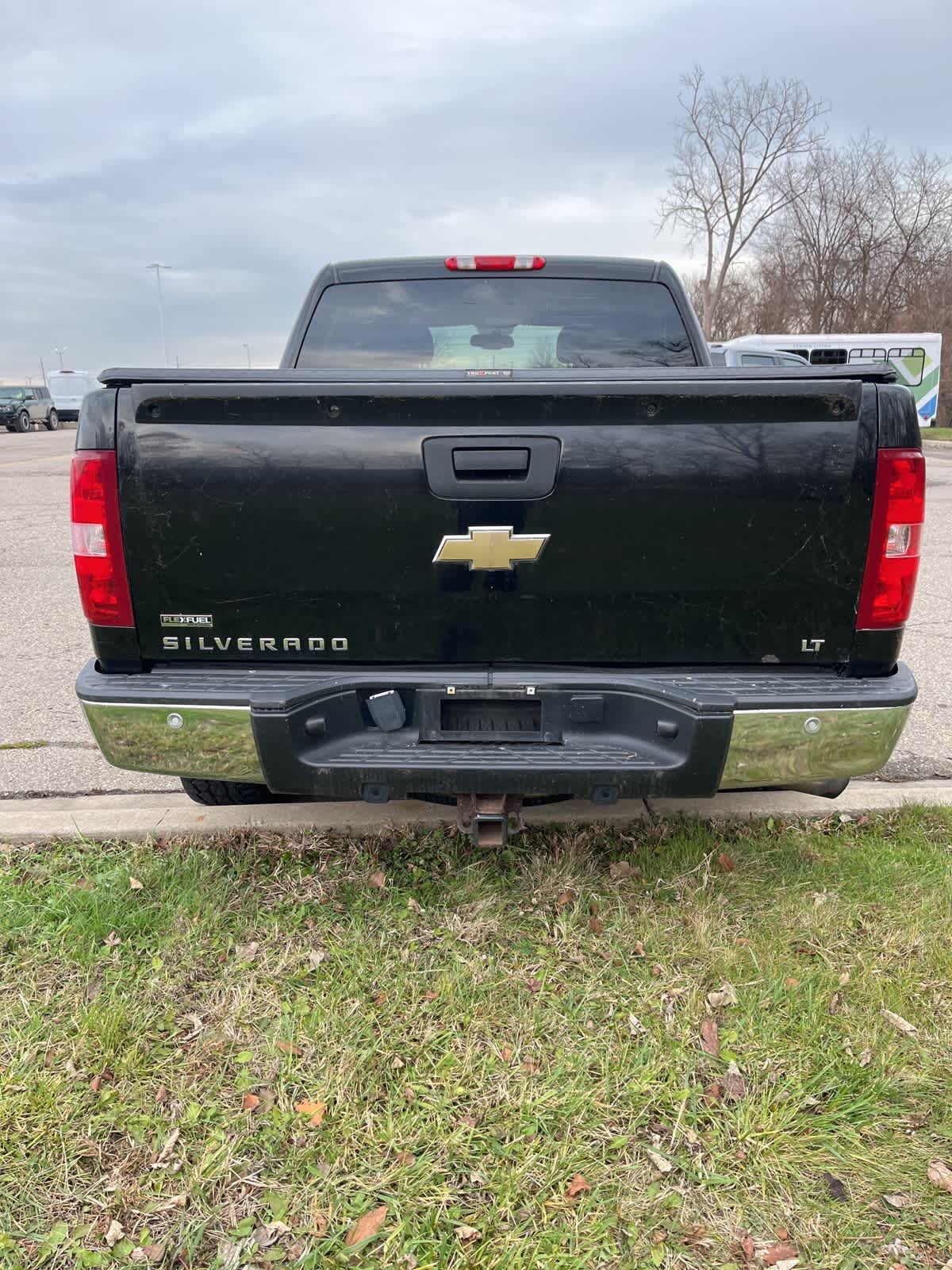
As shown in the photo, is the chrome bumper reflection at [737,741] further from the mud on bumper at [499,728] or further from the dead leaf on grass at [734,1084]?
the dead leaf on grass at [734,1084]

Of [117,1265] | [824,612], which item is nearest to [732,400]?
[824,612]

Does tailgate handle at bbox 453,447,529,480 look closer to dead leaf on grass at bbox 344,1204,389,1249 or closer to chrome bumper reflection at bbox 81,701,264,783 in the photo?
chrome bumper reflection at bbox 81,701,264,783

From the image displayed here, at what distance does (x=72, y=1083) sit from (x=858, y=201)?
137 ft

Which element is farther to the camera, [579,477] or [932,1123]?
[579,477]

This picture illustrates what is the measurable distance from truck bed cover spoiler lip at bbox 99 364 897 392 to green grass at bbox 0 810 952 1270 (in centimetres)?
171

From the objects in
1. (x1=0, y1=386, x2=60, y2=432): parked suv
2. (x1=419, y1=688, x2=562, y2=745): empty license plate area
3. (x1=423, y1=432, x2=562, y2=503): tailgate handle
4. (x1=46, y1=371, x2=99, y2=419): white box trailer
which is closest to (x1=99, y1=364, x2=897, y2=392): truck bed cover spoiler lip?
(x1=423, y1=432, x2=562, y2=503): tailgate handle

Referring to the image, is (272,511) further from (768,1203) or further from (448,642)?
(768,1203)

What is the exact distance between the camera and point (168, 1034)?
2.39m

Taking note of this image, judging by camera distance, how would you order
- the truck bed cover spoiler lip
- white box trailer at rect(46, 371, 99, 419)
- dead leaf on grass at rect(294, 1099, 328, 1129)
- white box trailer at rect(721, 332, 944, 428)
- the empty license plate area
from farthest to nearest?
white box trailer at rect(46, 371, 99, 419) < white box trailer at rect(721, 332, 944, 428) < the empty license plate area < the truck bed cover spoiler lip < dead leaf on grass at rect(294, 1099, 328, 1129)

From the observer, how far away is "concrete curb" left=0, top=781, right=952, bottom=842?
3.41 m

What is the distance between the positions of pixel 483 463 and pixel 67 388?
41473 millimetres

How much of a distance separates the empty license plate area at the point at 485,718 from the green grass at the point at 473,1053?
0.74 meters

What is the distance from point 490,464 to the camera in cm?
233

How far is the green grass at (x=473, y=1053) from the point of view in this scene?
→ 6.16 feet
